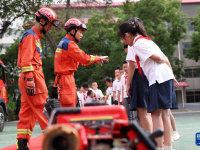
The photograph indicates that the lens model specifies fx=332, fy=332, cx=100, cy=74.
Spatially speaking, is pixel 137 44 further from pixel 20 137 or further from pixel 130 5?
pixel 130 5

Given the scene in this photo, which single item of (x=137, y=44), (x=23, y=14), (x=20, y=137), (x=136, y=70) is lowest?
(x=20, y=137)

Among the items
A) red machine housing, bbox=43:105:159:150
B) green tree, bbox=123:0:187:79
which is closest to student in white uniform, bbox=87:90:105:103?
red machine housing, bbox=43:105:159:150

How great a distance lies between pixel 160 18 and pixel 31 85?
2284 centimetres

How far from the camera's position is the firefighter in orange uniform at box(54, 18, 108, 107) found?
5.19 metres

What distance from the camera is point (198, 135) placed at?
447 cm

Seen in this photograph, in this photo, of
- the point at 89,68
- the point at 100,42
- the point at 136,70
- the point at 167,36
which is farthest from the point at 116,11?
the point at 136,70

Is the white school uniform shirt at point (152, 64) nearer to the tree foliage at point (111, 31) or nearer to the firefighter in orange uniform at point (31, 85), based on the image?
the firefighter in orange uniform at point (31, 85)

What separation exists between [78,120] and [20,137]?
114 inches

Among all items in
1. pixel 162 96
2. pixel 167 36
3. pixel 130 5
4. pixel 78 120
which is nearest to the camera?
pixel 78 120

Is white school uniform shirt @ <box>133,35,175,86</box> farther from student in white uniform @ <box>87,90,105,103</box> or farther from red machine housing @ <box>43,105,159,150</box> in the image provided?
student in white uniform @ <box>87,90,105,103</box>

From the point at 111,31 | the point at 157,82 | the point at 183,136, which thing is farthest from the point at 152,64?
the point at 111,31

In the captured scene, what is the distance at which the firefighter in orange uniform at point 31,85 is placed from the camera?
500 centimetres

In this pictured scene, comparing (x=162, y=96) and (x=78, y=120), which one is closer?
(x=78, y=120)

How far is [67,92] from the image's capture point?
17.0 ft
